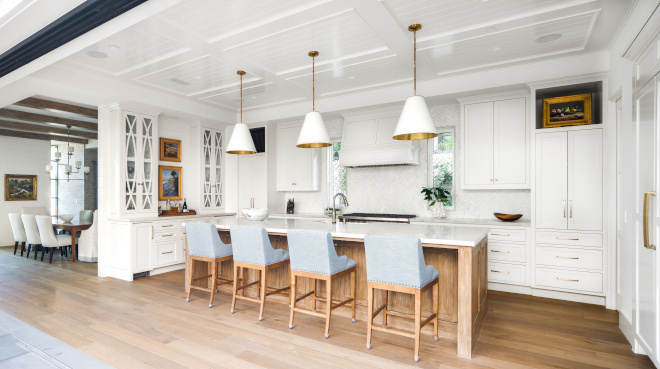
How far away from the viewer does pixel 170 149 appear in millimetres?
6117

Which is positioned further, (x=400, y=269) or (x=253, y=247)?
(x=253, y=247)

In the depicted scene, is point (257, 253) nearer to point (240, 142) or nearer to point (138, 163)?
point (240, 142)

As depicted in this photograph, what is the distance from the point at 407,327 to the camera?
122 inches

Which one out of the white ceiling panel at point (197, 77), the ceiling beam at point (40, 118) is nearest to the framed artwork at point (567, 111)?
the white ceiling panel at point (197, 77)

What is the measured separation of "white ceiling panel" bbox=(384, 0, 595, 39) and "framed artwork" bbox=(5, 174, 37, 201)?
959 centimetres

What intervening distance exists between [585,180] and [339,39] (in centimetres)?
311

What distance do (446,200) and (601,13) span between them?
9.15 ft

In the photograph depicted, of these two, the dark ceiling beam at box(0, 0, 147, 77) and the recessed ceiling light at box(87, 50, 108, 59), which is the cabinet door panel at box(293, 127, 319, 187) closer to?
the recessed ceiling light at box(87, 50, 108, 59)

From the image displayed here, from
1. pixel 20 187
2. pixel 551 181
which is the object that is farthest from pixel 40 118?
pixel 551 181

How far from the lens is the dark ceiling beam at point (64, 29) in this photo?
2365 millimetres

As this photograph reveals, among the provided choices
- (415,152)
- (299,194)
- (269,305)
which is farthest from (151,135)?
(415,152)

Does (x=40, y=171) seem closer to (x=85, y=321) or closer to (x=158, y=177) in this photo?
(x=158, y=177)

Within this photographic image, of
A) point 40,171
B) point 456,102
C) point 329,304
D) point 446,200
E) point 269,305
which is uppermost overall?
point 456,102

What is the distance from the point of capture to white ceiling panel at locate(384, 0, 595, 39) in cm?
288
